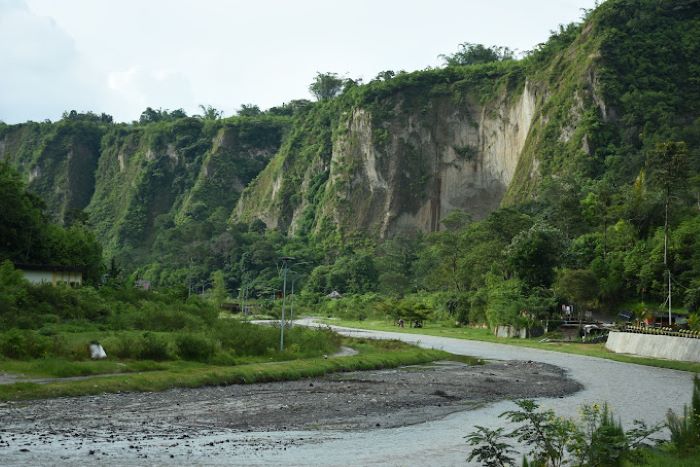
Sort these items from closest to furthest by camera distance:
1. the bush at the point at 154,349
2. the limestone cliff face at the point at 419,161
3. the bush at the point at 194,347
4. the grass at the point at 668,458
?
1. the grass at the point at 668,458
2. the bush at the point at 154,349
3. the bush at the point at 194,347
4. the limestone cliff face at the point at 419,161

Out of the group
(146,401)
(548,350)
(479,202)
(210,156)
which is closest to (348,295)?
(479,202)

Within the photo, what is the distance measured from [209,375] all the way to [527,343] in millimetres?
38077

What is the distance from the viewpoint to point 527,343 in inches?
2638

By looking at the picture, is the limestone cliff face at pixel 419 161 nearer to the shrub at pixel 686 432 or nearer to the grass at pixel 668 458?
the shrub at pixel 686 432

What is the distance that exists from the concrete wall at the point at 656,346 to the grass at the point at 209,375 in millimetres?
10638

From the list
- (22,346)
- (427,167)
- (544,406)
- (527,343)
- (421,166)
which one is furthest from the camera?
(421,166)

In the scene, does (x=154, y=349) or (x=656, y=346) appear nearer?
(x=154, y=349)

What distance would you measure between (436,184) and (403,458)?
122 m

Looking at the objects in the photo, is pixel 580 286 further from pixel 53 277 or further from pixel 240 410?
pixel 240 410

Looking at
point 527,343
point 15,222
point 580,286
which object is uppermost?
point 15,222

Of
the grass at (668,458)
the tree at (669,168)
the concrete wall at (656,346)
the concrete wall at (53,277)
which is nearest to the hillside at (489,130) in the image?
the tree at (669,168)

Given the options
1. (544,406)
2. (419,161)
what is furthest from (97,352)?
(419,161)

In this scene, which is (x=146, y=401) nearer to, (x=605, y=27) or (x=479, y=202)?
(x=605, y=27)

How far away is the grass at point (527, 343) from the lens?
4781 cm
